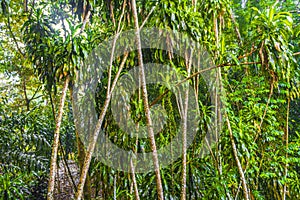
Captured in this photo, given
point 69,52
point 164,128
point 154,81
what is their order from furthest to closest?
point 164,128, point 154,81, point 69,52

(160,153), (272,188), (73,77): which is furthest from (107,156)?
(272,188)

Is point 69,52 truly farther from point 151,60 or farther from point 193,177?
point 193,177

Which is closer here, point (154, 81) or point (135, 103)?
point (135, 103)

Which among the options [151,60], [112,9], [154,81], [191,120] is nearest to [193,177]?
[191,120]

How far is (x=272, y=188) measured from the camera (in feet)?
7.12

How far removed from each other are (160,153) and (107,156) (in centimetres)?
44

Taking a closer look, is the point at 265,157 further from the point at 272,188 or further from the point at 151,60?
the point at 151,60

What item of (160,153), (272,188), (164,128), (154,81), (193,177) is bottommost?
(272,188)

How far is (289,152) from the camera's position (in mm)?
2137

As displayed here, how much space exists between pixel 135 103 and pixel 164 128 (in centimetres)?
43

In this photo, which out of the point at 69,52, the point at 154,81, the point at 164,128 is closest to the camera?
the point at 69,52

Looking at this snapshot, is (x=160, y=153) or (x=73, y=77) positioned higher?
(x=73, y=77)

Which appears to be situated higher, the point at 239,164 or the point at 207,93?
the point at 207,93

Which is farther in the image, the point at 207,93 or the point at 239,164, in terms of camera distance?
the point at 207,93
